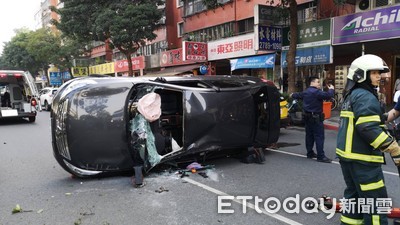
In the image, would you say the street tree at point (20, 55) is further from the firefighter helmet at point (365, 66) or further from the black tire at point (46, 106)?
the firefighter helmet at point (365, 66)

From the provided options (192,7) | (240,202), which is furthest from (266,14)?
(240,202)

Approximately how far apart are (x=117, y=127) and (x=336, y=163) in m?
4.06

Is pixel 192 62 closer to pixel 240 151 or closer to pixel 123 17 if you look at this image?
pixel 123 17

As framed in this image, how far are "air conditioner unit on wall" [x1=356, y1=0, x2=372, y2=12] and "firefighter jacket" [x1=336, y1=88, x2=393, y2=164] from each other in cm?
1230

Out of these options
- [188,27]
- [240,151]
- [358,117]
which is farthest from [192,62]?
[358,117]

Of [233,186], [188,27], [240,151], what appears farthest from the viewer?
[188,27]

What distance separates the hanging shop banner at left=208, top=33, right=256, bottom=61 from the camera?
1821 centimetres

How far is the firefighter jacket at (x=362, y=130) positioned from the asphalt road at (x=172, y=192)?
1202 millimetres

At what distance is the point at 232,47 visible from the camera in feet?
63.9

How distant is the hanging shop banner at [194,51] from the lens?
2042cm

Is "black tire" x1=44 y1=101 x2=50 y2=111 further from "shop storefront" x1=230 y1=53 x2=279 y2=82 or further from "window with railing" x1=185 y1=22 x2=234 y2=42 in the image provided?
"shop storefront" x1=230 y1=53 x2=279 y2=82

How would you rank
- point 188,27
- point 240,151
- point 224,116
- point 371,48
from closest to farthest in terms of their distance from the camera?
point 224,116, point 240,151, point 371,48, point 188,27

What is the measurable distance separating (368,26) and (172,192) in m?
10.7

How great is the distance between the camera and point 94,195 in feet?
15.9
